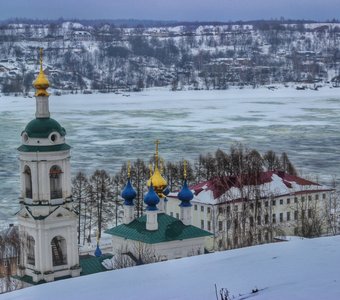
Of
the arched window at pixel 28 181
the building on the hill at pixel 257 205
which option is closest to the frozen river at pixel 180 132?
the building on the hill at pixel 257 205

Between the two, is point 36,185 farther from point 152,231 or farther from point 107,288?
point 107,288

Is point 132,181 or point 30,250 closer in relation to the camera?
point 30,250

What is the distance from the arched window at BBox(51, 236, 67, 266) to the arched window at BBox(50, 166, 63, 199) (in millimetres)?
399

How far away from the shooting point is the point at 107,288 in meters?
3.42

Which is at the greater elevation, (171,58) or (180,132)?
(180,132)

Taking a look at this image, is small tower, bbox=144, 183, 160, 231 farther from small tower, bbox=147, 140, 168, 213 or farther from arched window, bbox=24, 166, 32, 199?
arched window, bbox=24, 166, 32, 199

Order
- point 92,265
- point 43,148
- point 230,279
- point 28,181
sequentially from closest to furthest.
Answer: point 230,279 → point 43,148 → point 28,181 → point 92,265

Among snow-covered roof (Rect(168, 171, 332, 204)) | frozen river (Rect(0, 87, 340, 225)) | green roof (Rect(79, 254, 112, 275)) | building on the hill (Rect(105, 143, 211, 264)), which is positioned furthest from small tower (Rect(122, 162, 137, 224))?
frozen river (Rect(0, 87, 340, 225))

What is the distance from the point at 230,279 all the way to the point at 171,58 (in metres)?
80.5

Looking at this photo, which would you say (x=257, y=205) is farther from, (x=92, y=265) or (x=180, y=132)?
(x=180, y=132)

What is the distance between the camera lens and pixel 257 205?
1203 centimetres

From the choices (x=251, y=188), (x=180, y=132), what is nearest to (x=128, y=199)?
(x=251, y=188)

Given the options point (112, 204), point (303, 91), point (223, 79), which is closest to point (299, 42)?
point (223, 79)

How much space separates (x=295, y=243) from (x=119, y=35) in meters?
93.6
